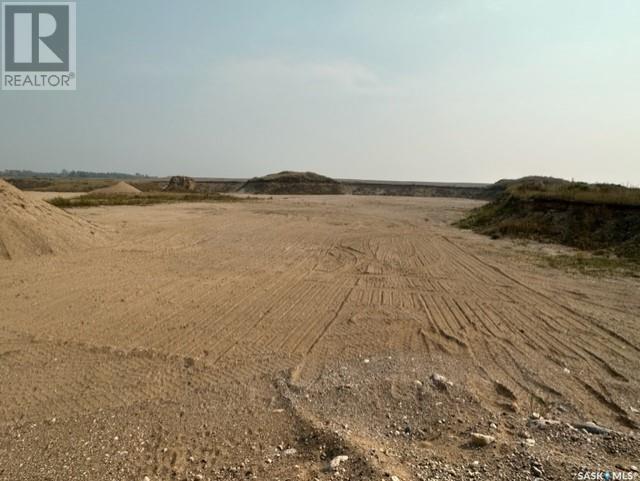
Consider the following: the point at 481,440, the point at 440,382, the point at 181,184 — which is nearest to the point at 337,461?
the point at 481,440

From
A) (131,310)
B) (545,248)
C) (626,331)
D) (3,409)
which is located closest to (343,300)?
(131,310)

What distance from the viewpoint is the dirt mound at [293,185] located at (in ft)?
213

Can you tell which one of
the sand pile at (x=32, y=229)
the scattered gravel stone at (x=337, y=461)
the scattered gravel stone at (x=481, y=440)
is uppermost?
the sand pile at (x=32, y=229)

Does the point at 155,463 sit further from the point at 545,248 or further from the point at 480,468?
the point at 545,248

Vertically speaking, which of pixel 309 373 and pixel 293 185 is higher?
pixel 293 185

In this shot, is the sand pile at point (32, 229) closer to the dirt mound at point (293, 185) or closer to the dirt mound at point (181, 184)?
the dirt mound at point (181, 184)

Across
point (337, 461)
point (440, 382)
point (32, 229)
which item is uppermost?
point (32, 229)

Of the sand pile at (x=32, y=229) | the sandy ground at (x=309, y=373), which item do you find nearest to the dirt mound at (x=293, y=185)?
the sand pile at (x=32, y=229)

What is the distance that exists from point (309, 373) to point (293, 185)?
62.3 metres

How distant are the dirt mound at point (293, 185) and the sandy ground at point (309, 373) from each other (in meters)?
55.5

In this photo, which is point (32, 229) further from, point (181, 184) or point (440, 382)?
point (181, 184)

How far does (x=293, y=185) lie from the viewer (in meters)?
66.1

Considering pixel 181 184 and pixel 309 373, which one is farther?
pixel 181 184

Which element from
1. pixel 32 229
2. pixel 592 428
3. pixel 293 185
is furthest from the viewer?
pixel 293 185
